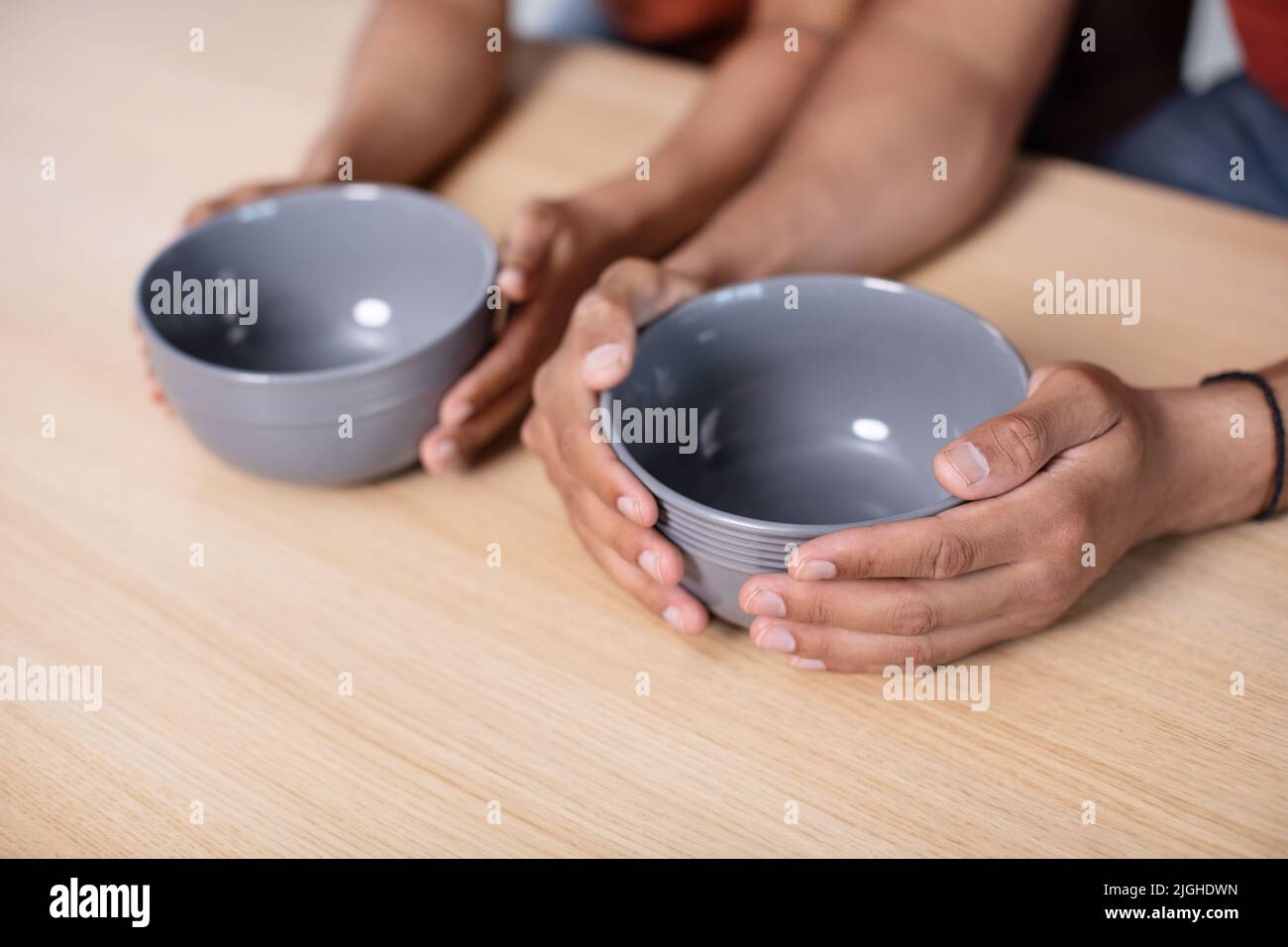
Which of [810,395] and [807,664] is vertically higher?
[810,395]

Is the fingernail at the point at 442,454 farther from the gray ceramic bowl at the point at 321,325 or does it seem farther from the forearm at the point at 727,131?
the forearm at the point at 727,131

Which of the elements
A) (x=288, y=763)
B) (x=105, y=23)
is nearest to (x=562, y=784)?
(x=288, y=763)

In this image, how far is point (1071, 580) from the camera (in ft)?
2.25

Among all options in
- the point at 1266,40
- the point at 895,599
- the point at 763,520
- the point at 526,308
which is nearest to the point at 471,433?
the point at 526,308

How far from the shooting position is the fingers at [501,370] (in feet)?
2.67

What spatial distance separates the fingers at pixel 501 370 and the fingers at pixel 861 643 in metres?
0.27

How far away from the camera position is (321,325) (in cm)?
97

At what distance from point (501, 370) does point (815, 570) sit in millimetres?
324

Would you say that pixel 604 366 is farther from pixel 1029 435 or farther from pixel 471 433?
pixel 1029 435

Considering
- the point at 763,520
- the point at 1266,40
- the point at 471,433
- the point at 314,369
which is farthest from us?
the point at 1266,40

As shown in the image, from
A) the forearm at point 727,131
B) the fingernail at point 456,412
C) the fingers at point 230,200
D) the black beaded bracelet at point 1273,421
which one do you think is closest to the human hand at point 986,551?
the black beaded bracelet at point 1273,421

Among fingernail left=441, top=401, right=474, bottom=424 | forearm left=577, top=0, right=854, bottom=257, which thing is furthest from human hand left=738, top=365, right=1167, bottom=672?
forearm left=577, top=0, right=854, bottom=257

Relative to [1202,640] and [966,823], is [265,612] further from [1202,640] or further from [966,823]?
[1202,640]
